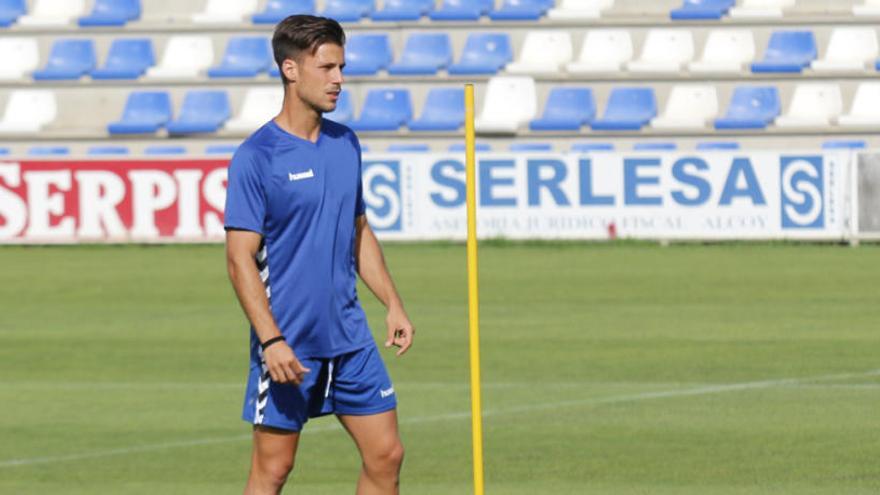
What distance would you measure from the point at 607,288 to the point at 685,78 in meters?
9.62

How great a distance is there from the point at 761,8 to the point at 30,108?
34.6ft

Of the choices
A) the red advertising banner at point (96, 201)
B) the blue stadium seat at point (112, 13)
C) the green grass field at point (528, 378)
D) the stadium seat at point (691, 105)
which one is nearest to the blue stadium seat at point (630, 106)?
the stadium seat at point (691, 105)

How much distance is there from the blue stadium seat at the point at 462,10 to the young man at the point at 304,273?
2211 centimetres

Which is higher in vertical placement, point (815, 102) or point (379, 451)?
point (379, 451)

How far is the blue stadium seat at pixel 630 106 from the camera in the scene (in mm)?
26938

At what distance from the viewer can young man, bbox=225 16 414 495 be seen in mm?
6777

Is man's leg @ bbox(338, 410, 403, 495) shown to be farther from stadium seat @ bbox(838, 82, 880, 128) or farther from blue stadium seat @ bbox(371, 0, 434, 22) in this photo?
blue stadium seat @ bbox(371, 0, 434, 22)

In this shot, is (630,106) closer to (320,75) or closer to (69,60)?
(69,60)

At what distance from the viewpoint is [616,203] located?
912 inches

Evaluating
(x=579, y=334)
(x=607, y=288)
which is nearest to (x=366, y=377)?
(x=579, y=334)

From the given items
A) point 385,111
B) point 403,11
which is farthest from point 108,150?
point 403,11

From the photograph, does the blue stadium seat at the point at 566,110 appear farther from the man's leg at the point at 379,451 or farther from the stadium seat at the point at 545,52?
the man's leg at the point at 379,451

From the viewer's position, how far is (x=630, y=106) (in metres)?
27.2

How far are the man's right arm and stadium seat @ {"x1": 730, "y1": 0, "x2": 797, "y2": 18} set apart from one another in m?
22.0
